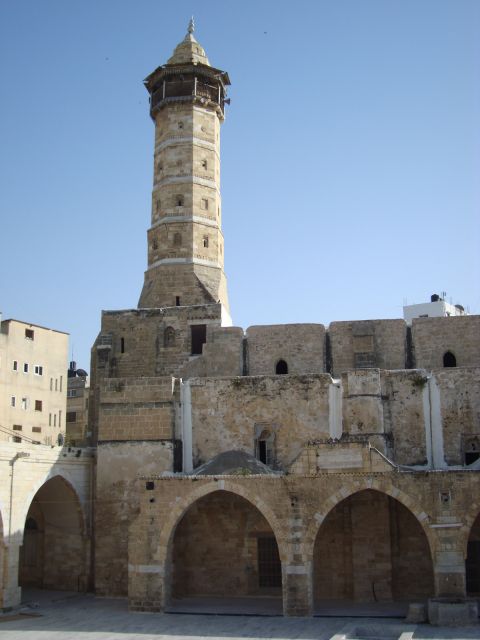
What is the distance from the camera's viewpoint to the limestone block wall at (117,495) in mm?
22109

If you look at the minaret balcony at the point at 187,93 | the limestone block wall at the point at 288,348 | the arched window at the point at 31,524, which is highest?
the minaret balcony at the point at 187,93

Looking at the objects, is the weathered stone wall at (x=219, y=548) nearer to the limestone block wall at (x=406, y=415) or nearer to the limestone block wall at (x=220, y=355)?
the limestone block wall at (x=406, y=415)

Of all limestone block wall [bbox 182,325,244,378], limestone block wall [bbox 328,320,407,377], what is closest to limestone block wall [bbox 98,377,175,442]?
limestone block wall [bbox 182,325,244,378]

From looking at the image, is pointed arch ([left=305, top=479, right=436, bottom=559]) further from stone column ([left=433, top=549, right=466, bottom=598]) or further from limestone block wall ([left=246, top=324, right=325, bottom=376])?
limestone block wall ([left=246, top=324, right=325, bottom=376])

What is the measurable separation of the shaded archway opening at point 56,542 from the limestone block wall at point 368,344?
913 cm

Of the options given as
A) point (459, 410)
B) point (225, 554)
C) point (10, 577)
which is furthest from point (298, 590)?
point (10, 577)

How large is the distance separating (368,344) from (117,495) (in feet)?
29.8

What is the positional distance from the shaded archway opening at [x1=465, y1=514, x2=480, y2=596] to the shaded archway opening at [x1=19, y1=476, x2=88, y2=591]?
10783mm

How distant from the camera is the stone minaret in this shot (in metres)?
27.3

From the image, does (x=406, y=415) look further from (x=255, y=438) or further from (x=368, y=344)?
(x=255, y=438)

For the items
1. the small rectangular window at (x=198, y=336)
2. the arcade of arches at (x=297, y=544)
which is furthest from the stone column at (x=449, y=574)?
the small rectangular window at (x=198, y=336)

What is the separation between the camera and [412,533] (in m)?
20.7

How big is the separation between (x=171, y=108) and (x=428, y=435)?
14.9 m

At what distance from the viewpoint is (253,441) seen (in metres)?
22.5
